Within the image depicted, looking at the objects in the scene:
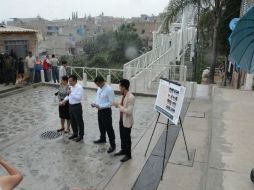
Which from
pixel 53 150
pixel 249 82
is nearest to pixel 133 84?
pixel 249 82

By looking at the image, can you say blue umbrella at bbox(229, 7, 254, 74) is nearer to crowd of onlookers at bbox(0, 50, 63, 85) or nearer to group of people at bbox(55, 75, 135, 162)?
group of people at bbox(55, 75, 135, 162)

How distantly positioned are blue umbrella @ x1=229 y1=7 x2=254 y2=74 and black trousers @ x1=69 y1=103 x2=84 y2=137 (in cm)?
334

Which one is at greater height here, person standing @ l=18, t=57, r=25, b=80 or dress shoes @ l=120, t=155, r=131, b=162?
person standing @ l=18, t=57, r=25, b=80

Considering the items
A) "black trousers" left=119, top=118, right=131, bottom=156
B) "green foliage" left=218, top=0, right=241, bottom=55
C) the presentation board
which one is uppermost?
"green foliage" left=218, top=0, right=241, bottom=55

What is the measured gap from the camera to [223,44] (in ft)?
48.6

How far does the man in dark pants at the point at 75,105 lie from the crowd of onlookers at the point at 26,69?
5.48 meters

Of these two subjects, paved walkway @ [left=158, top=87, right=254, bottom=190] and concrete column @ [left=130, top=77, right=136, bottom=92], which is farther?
concrete column @ [left=130, top=77, right=136, bottom=92]

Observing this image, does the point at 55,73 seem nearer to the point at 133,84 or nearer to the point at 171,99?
the point at 133,84

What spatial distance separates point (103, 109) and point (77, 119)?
2.87ft

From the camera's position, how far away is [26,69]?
12445 millimetres

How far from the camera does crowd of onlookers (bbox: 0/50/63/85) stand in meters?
11.6

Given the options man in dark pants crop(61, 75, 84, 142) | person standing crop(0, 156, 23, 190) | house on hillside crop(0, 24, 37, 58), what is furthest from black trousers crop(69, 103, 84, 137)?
house on hillside crop(0, 24, 37, 58)

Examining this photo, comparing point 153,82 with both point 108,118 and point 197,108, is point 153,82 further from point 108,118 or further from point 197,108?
point 108,118

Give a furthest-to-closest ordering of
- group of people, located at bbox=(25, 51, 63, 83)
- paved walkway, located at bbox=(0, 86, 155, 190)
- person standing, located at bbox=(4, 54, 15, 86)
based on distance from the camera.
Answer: group of people, located at bbox=(25, 51, 63, 83) < person standing, located at bbox=(4, 54, 15, 86) < paved walkway, located at bbox=(0, 86, 155, 190)
